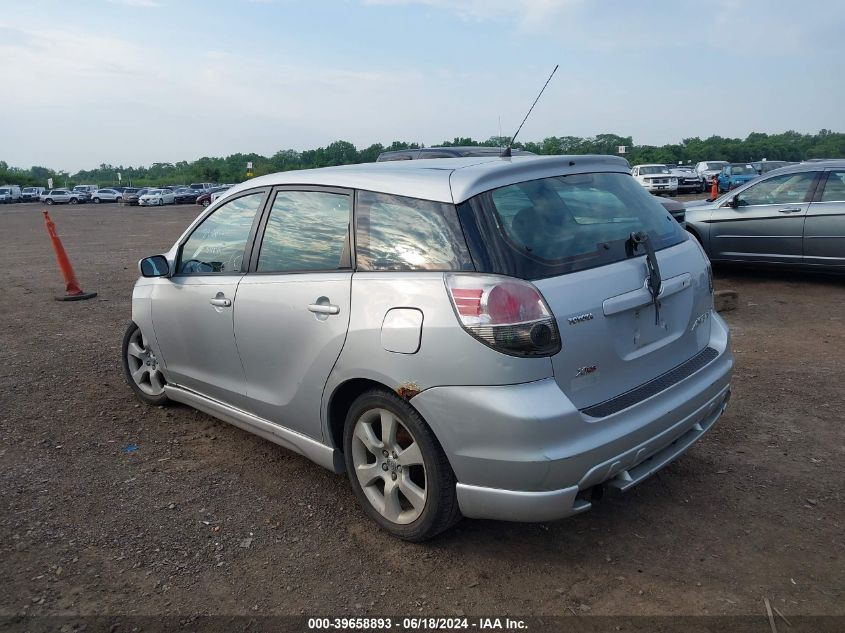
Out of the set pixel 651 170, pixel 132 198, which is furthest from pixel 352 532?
pixel 132 198

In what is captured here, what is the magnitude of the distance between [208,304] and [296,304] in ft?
2.88

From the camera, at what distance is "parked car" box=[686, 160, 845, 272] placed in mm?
8289

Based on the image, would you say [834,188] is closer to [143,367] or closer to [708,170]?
[143,367]

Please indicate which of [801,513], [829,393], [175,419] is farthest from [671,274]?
[175,419]

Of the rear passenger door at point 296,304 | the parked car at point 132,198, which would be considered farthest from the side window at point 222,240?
the parked car at point 132,198

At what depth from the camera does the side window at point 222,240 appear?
13.0 ft

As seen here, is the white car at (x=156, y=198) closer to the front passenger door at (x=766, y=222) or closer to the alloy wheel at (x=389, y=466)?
the front passenger door at (x=766, y=222)

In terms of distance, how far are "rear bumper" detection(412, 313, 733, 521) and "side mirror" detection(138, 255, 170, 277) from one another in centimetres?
232

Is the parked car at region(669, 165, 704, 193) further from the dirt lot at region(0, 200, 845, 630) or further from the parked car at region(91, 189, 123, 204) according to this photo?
the parked car at region(91, 189, 123, 204)

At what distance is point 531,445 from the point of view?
103 inches

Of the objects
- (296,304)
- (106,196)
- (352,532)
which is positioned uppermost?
(296,304)

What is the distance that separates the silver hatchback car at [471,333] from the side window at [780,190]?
5987 millimetres

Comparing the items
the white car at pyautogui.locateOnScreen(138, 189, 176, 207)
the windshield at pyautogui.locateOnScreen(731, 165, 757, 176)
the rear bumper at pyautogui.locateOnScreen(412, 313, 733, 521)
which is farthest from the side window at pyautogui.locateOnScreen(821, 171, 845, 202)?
the white car at pyautogui.locateOnScreen(138, 189, 176, 207)

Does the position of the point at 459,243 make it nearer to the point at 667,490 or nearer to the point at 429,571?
the point at 429,571
